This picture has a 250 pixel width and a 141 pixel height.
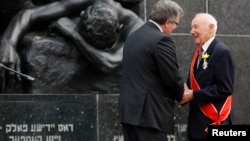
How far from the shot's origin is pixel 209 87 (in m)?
6.29

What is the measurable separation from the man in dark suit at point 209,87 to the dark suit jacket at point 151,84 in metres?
0.38

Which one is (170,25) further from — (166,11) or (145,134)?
(145,134)

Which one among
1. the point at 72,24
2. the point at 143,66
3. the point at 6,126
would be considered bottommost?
the point at 6,126

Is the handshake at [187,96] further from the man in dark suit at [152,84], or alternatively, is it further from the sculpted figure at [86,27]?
the sculpted figure at [86,27]

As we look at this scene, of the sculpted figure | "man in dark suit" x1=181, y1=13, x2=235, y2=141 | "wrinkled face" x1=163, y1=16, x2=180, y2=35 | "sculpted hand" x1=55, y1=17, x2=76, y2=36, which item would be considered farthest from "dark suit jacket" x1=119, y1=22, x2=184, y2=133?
"sculpted hand" x1=55, y1=17, x2=76, y2=36

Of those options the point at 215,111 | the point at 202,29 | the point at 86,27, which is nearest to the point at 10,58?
the point at 86,27

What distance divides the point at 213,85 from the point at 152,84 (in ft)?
2.22

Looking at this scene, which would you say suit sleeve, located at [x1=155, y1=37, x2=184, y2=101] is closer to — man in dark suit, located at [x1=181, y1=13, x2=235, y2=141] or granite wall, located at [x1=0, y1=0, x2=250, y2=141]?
man in dark suit, located at [x1=181, y1=13, x2=235, y2=141]

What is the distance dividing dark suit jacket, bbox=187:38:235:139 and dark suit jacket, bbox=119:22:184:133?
1.29 ft

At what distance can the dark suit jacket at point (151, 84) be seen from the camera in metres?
5.86

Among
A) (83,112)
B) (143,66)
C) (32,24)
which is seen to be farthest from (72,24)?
(143,66)

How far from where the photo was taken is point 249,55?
10773mm

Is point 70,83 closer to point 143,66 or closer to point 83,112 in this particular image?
point 83,112

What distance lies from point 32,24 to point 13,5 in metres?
0.47
